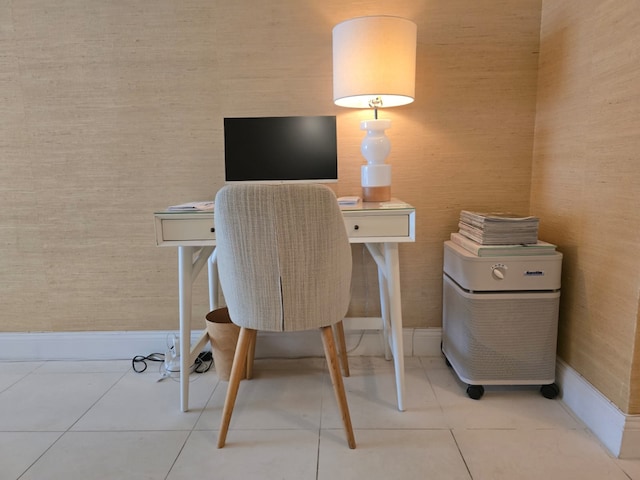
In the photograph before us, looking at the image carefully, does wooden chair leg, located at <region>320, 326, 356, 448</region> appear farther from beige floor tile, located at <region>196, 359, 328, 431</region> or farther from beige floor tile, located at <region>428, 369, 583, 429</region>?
beige floor tile, located at <region>428, 369, 583, 429</region>

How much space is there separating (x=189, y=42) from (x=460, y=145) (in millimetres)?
1364

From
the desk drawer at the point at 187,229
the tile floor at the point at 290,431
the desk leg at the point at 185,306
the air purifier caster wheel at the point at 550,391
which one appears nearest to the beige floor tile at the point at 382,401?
the tile floor at the point at 290,431

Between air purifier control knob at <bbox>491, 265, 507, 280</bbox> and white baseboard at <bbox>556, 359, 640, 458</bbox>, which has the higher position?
air purifier control knob at <bbox>491, 265, 507, 280</bbox>

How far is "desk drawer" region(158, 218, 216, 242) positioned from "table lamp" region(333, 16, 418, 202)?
70 cm

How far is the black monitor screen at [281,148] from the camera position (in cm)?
184

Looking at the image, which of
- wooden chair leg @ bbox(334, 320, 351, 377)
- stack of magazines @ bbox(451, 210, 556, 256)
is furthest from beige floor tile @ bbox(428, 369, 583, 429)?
stack of magazines @ bbox(451, 210, 556, 256)

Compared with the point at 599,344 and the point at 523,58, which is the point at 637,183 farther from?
the point at 523,58

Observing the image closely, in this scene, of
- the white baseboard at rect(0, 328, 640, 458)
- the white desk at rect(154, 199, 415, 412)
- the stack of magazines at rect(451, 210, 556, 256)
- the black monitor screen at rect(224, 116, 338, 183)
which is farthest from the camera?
the white baseboard at rect(0, 328, 640, 458)

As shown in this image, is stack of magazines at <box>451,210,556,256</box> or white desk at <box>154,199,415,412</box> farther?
stack of magazines at <box>451,210,556,256</box>

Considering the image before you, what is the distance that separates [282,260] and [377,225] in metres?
0.43

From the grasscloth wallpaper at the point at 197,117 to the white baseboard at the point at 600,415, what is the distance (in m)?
0.58

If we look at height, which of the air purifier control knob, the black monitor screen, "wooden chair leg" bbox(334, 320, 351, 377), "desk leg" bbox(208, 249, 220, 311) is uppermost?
the black monitor screen

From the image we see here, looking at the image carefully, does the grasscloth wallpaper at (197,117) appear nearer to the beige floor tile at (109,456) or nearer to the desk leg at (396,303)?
the desk leg at (396,303)

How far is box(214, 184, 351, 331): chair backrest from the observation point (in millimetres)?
1265
